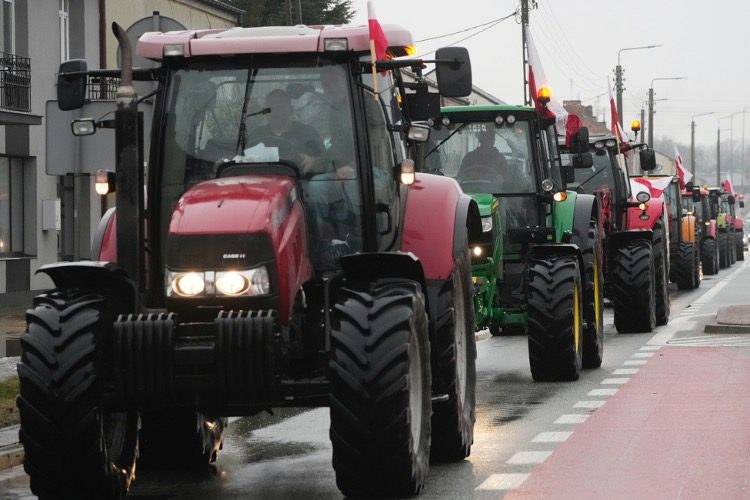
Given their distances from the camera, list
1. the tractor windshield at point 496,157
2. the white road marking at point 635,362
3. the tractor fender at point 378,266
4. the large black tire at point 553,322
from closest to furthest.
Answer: the tractor fender at point 378,266 < the large black tire at point 553,322 < the tractor windshield at point 496,157 < the white road marking at point 635,362

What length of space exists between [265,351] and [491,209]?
758cm

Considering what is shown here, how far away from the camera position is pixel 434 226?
10.1m

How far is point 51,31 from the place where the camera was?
3338 centimetres

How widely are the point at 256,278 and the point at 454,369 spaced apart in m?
1.83

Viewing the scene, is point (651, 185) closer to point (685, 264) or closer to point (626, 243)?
point (685, 264)

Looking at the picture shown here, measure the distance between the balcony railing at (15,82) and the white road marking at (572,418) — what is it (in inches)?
788

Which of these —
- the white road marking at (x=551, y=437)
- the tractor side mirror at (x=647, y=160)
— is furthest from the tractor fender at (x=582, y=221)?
the white road marking at (x=551, y=437)

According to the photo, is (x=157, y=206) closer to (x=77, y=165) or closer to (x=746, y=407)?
(x=77, y=165)

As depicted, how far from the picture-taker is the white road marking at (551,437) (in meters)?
11.2

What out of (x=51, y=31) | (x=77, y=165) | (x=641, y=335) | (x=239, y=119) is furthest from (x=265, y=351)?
(x=51, y=31)

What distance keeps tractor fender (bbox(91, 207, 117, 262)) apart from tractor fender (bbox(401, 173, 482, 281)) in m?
1.64

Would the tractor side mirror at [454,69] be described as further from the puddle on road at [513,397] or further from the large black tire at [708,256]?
the large black tire at [708,256]

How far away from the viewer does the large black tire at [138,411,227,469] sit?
10242mm

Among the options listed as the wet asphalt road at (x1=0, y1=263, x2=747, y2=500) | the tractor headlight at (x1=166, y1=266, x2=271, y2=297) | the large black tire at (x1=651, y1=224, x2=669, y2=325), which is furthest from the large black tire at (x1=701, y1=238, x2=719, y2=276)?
the tractor headlight at (x1=166, y1=266, x2=271, y2=297)
